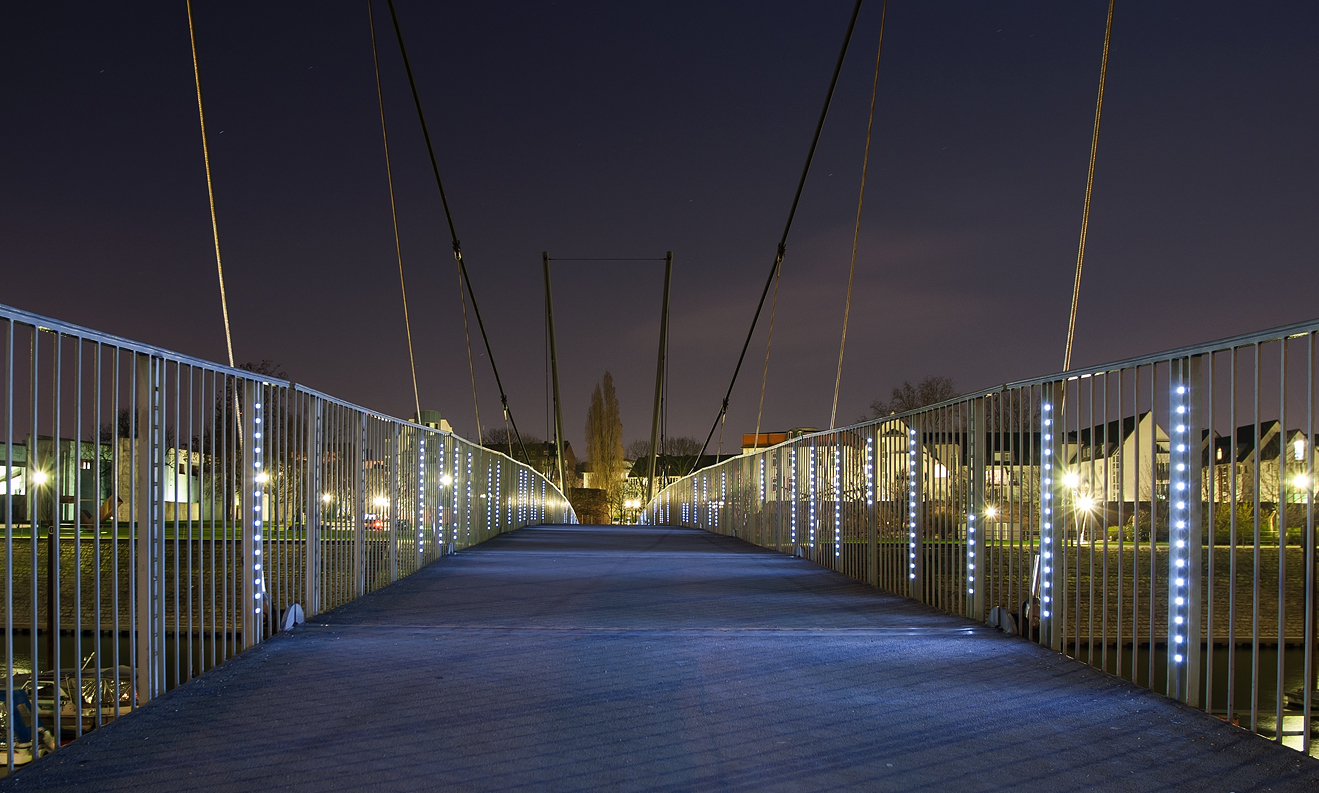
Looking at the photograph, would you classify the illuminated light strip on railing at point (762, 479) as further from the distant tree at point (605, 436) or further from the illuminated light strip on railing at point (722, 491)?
the distant tree at point (605, 436)

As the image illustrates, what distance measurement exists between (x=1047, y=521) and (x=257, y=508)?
13.1 ft

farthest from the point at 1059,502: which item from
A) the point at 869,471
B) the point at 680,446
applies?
the point at 680,446

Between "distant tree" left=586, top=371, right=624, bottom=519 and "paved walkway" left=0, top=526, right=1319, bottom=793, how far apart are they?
62353 millimetres

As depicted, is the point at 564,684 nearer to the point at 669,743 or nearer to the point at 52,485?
the point at 669,743

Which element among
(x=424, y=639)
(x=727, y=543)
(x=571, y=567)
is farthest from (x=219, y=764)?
(x=727, y=543)

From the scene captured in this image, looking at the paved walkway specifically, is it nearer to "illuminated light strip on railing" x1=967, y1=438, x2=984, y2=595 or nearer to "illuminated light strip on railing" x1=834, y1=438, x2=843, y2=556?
"illuminated light strip on railing" x1=967, y1=438, x2=984, y2=595

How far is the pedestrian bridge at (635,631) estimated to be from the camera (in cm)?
304

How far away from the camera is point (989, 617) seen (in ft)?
18.6

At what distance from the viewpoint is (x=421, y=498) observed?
9.52m

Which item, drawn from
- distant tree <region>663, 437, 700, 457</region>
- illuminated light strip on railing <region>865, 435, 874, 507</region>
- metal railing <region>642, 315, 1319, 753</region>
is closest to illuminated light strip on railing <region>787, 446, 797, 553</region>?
metal railing <region>642, 315, 1319, 753</region>

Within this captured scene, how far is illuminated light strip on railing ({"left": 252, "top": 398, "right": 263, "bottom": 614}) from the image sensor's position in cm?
504

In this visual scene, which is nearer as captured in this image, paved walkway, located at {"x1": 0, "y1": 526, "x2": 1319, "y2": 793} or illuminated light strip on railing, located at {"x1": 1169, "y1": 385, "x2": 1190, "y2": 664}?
paved walkway, located at {"x1": 0, "y1": 526, "x2": 1319, "y2": 793}

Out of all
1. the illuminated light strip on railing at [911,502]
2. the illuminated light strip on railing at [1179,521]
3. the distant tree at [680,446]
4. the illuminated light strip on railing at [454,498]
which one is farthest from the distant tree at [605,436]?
the illuminated light strip on railing at [1179,521]

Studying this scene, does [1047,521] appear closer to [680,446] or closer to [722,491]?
[722,491]
